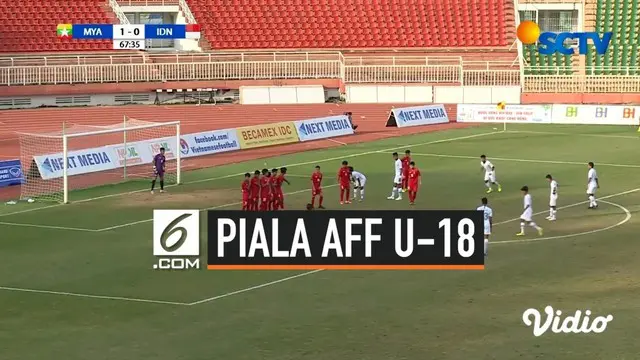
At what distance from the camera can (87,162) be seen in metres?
49.1

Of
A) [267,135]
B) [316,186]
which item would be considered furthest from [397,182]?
[267,135]

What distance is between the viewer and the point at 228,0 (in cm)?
7681

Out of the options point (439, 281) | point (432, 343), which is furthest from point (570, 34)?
point (432, 343)

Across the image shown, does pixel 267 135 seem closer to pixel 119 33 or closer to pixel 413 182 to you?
pixel 119 33

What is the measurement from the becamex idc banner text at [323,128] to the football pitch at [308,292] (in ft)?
50.0

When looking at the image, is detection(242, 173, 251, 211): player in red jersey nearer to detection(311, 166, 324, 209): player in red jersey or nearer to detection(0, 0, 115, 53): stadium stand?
detection(311, 166, 324, 209): player in red jersey

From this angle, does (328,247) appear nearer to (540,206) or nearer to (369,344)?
(369,344)

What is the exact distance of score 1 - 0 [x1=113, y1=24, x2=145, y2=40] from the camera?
70.6m

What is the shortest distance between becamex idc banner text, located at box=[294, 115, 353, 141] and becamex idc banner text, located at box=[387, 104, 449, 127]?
11.5 feet

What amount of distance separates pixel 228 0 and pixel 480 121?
18.6 metres

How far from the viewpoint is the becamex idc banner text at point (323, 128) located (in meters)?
61.6

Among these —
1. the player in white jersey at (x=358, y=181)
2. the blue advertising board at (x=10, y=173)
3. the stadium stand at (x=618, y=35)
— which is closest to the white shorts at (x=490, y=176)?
the player in white jersey at (x=358, y=181)

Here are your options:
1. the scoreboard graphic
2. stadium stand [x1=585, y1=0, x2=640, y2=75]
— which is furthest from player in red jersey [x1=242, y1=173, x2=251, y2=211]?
stadium stand [x1=585, y1=0, x2=640, y2=75]

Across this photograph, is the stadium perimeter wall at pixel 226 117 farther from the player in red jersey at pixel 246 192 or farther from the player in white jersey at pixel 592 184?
the player in white jersey at pixel 592 184
